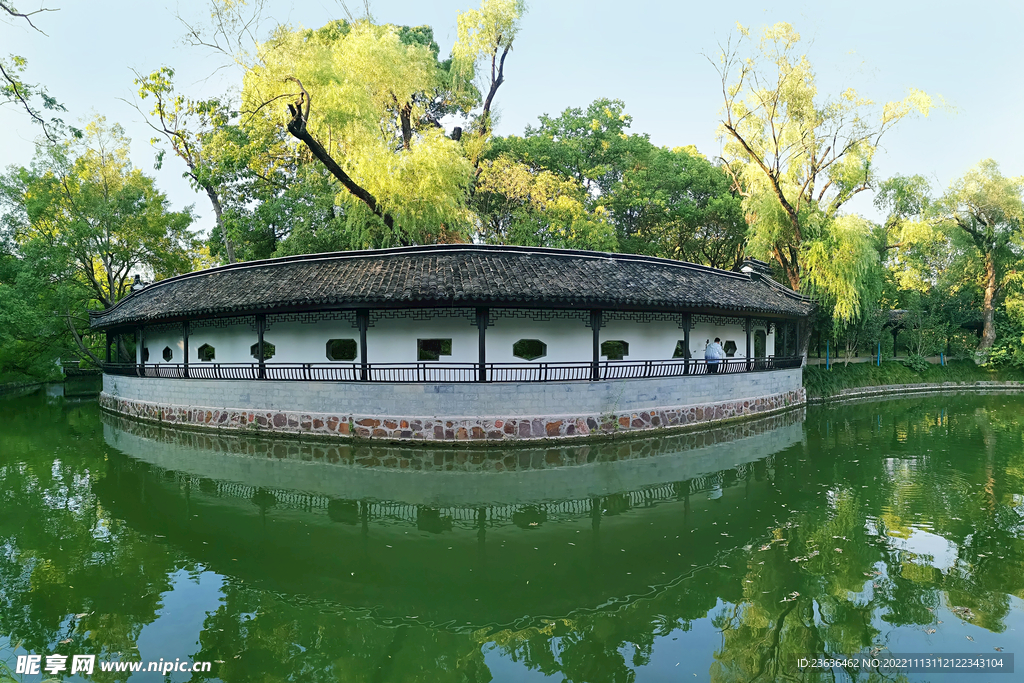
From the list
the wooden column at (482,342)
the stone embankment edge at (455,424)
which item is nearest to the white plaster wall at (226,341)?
the stone embankment edge at (455,424)

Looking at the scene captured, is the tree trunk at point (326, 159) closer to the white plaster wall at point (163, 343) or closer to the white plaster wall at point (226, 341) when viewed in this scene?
the white plaster wall at point (226, 341)

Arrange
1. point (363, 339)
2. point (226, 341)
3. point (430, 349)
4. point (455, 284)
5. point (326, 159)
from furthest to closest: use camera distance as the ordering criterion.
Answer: point (226, 341), point (326, 159), point (430, 349), point (363, 339), point (455, 284)

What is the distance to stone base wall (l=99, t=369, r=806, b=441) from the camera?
11.9m

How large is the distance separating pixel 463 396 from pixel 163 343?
11.4 metres

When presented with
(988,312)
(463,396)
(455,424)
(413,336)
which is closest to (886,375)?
(988,312)

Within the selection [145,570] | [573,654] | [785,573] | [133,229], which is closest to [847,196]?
[785,573]

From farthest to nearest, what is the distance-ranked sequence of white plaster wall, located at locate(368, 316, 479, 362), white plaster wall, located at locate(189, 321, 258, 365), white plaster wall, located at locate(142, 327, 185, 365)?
white plaster wall, located at locate(142, 327, 185, 365)
white plaster wall, located at locate(189, 321, 258, 365)
white plaster wall, located at locate(368, 316, 479, 362)

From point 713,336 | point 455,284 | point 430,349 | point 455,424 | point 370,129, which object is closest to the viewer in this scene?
point 455,424

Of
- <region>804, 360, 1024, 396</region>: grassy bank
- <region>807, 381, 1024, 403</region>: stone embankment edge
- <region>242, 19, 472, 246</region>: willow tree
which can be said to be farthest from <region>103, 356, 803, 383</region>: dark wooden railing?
<region>807, 381, 1024, 403</region>: stone embankment edge

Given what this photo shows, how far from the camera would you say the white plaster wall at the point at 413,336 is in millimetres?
13023

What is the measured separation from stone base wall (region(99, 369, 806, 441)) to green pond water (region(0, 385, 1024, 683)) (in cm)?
105

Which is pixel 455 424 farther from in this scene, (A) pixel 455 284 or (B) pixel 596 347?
(B) pixel 596 347

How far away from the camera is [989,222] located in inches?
979

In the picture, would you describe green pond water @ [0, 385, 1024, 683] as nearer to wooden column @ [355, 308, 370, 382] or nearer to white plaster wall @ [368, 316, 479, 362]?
wooden column @ [355, 308, 370, 382]
